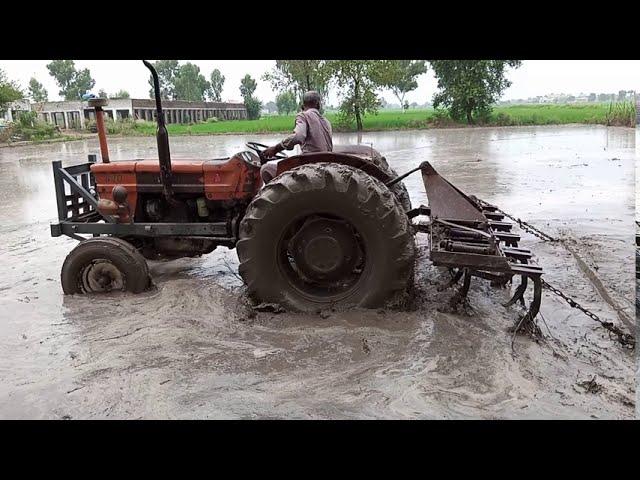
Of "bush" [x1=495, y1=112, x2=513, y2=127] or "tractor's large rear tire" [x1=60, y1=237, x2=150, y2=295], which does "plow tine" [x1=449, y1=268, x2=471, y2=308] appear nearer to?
"tractor's large rear tire" [x1=60, y1=237, x2=150, y2=295]

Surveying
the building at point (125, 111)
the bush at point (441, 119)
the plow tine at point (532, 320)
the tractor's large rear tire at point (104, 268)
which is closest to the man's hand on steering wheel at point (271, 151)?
the tractor's large rear tire at point (104, 268)

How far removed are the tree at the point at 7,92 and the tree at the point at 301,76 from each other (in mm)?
16508

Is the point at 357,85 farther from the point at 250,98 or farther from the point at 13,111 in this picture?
the point at 250,98

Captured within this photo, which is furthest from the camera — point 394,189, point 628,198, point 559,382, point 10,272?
point 628,198

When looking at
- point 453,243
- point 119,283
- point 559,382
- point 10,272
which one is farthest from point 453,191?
point 10,272

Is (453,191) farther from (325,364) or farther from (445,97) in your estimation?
(445,97)

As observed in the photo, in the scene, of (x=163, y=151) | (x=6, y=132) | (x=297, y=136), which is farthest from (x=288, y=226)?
(x=6, y=132)

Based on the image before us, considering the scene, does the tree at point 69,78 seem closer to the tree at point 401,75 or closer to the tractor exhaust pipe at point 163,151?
the tree at point 401,75

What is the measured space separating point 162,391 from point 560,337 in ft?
8.97

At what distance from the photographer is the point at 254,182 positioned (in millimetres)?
4867

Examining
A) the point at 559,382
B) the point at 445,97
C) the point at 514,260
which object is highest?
the point at 445,97

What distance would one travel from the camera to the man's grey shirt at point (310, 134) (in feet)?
14.7

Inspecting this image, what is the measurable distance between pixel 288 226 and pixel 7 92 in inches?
1427

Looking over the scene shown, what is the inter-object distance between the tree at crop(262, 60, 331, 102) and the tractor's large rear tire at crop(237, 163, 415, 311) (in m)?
20.6
